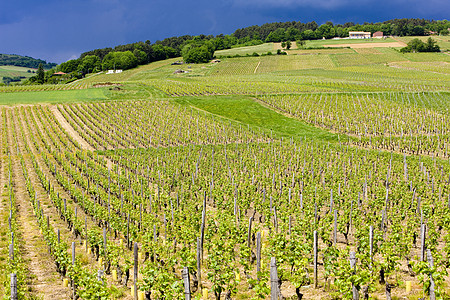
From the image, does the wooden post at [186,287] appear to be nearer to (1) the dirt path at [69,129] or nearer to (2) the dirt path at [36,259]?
(2) the dirt path at [36,259]

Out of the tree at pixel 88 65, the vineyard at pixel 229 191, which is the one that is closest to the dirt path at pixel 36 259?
the vineyard at pixel 229 191


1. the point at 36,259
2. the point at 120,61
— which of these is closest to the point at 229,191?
the point at 36,259

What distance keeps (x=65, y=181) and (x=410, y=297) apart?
70.7 ft

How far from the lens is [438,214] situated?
17.4 m

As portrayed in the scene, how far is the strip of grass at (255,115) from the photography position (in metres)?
44.8

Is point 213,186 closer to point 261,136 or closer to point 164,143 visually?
point 164,143

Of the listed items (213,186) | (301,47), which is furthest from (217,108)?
(301,47)

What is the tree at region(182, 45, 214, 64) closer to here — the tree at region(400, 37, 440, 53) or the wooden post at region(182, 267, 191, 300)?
the tree at region(400, 37, 440, 53)

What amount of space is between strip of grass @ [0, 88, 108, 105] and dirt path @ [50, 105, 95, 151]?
533 cm

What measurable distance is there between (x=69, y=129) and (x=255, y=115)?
23421 millimetres

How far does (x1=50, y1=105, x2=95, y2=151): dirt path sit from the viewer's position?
4002 cm

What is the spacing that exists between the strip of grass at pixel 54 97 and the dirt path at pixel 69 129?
5334 mm

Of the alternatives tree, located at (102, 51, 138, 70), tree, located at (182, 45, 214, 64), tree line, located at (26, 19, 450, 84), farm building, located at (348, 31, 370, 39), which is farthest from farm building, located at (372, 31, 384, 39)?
tree, located at (102, 51, 138, 70)

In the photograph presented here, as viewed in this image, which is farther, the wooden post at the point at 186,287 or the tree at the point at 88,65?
the tree at the point at 88,65
